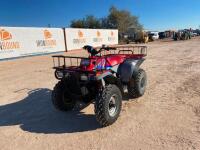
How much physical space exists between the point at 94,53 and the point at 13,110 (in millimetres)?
2477

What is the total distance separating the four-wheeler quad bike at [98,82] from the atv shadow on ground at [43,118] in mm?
297

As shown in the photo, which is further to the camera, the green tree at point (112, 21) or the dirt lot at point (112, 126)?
the green tree at point (112, 21)

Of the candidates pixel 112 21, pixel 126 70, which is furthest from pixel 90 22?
pixel 126 70

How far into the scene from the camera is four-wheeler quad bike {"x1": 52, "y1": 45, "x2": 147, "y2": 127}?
4082 mm

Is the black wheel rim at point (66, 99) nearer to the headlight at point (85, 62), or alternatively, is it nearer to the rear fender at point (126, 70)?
the headlight at point (85, 62)

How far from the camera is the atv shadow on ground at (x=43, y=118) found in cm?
434

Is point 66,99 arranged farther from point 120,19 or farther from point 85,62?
point 120,19

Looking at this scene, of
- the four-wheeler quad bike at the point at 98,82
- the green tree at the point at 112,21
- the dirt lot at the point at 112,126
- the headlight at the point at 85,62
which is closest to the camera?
the dirt lot at the point at 112,126

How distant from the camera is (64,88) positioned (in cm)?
500

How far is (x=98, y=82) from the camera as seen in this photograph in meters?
4.37

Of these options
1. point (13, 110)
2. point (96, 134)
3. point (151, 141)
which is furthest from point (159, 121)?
point (13, 110)

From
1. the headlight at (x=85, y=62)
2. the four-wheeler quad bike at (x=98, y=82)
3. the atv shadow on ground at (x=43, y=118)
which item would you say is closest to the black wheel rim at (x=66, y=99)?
the four-wheeler quad bike at (x=98, y=82)

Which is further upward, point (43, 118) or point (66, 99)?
point (66, 99)

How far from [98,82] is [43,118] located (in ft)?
5.01
